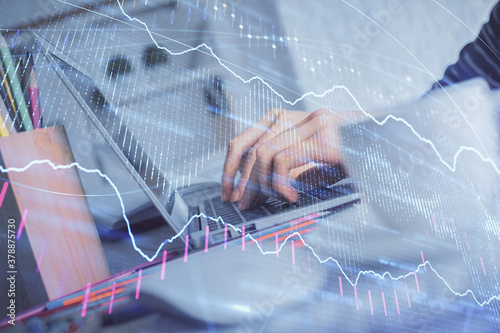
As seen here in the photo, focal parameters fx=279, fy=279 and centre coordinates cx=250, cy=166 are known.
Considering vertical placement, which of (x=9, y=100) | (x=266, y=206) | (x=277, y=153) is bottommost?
(x=266, y=206)

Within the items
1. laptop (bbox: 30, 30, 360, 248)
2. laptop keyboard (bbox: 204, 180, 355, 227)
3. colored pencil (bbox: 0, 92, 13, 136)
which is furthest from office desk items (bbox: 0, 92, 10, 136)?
laptop keyboard (bbox: 204, 180, 355, 227)

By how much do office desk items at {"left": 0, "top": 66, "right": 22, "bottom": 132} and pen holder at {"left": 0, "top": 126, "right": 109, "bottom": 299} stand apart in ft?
0.07

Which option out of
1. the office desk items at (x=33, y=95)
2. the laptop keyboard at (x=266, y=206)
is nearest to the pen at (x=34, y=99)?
the office desk items at (x=33, y=95)

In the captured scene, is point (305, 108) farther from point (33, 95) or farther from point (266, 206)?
point (33, 95)

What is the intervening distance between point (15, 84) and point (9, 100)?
4 cm

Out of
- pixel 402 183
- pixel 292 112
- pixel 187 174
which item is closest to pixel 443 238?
pixel 402 183

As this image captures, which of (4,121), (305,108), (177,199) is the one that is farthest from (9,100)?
(305,108)

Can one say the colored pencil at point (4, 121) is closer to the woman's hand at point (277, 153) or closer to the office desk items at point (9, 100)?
the office desk items at point (9, 100)

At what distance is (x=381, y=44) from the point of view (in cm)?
106

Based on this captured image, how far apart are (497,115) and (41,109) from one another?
153 centimetres

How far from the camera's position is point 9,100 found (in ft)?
1.63

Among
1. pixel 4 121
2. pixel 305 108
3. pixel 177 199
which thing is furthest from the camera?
pixel 305 108

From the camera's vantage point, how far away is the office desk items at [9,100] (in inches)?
19.4

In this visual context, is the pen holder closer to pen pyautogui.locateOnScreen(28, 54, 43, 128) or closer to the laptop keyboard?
pen pyautogui.locateOnScreen(28, 54, 43, 128)
